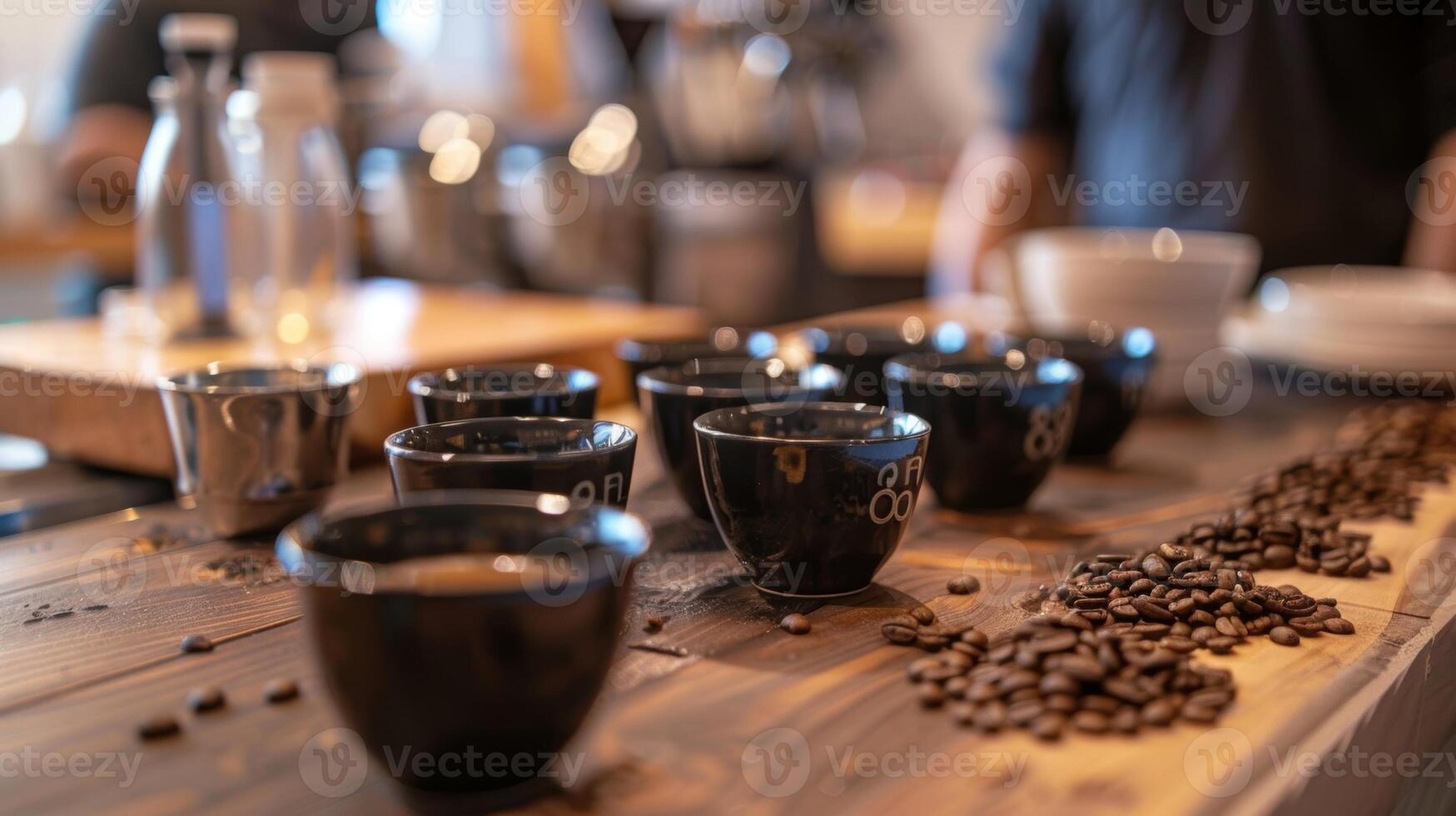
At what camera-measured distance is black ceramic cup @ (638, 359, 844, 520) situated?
953 millimetres

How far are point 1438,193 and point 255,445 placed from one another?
7.43 ft

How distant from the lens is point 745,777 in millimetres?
551

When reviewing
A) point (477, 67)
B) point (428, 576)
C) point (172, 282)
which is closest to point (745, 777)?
point (428, 576)

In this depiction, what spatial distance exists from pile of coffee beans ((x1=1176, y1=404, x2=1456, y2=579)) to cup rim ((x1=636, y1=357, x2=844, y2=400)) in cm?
32

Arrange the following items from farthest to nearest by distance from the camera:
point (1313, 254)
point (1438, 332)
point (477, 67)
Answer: point (477, 67)
point (1313, 254)
point (1438, 332)

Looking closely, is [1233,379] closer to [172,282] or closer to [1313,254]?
[1313,254]

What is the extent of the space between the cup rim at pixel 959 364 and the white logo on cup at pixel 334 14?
3054 mm

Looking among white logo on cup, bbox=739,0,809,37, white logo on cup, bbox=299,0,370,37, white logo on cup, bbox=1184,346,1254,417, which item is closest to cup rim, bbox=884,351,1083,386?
white logo on cup, bbox=1184,346,1254,417

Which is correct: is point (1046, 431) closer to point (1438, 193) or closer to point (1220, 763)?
point (1220, 763)

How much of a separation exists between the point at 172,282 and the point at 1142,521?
116 cm

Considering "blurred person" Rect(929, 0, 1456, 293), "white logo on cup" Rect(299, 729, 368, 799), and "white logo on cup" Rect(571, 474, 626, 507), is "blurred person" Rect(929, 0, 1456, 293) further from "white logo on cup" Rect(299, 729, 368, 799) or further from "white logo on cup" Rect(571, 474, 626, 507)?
"white logo on cup" Rect(299, 729, 368, 799)

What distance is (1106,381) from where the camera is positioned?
3.99 feet

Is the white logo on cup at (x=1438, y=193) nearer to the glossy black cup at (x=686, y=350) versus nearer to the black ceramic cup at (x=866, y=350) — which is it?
the black ceramic cup at (x=866, y=350)

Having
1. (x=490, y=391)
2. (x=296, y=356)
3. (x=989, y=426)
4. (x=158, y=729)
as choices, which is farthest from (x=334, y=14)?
(x=158, y=729)
